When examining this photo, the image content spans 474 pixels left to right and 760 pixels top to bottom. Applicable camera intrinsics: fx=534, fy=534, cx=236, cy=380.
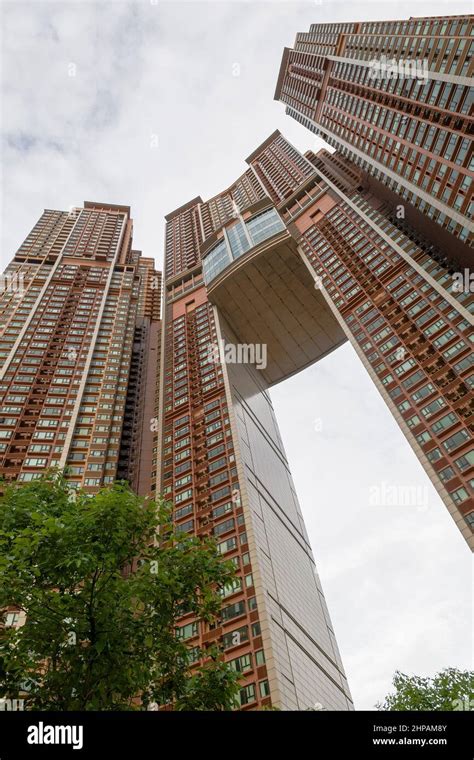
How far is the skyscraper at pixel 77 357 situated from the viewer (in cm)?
5638

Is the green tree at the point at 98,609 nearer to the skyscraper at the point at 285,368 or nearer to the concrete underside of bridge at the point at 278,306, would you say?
the skyscraper at the point at 285,368

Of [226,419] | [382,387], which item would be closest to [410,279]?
[382,387]

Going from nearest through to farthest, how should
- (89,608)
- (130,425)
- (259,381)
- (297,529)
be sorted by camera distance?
(89,608) < (297,529) < (130,425) < (259,381)

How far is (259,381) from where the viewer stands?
277ft

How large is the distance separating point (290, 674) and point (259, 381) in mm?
51352

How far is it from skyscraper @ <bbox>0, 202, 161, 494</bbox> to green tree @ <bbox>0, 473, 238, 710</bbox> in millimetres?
34877

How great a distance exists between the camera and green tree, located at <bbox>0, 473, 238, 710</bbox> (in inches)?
436

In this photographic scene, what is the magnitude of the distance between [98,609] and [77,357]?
62.4 metres

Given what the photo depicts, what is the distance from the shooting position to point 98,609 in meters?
11.6

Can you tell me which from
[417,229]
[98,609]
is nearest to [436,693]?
[98,609]
